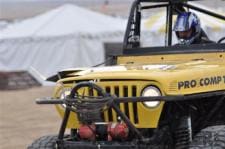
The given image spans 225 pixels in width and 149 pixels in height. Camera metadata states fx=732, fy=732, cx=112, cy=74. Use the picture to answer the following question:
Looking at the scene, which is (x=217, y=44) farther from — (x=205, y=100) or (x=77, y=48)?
(x=77, y=48)

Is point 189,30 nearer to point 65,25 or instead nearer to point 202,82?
point 202,82

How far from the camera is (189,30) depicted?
8.31m

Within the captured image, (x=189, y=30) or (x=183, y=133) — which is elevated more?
(x=189, y=30)

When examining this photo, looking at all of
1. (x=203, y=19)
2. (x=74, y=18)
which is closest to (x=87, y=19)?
(x=74, y=18)

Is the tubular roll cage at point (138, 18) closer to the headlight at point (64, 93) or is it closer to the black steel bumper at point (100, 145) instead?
the headlight at point (64, 93)

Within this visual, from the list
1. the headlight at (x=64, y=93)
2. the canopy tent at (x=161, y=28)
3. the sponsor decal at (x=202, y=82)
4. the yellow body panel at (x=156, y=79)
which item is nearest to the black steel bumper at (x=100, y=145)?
the yellow body panel at (x=156, y=79)

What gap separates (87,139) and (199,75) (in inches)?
48.7

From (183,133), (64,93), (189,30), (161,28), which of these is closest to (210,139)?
(183,133)

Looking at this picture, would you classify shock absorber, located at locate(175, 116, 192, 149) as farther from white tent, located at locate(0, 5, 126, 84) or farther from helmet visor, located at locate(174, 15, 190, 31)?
white tent, located at locate(0, 5, 126, 84)

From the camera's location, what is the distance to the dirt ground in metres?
12.5

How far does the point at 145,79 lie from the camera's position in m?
6.70

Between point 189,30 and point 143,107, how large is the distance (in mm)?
1853

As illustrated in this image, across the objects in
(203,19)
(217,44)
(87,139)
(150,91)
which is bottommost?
(87,139)

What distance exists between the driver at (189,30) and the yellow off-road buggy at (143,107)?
0.79 meters
